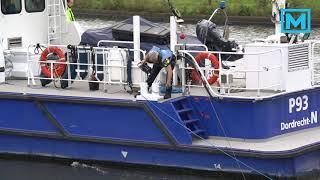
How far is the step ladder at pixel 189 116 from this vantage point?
10.8 metres

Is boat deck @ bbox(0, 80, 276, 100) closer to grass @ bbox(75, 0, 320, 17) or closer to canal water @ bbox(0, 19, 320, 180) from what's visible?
canal water @ bbox(0, 19, 320, 180)

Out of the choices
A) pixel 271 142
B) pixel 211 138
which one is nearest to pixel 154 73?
pixel 211 138

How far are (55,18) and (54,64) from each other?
1.86 meters

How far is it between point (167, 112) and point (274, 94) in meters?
1.49

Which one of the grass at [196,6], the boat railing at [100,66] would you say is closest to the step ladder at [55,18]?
the boat railing at [100,66]

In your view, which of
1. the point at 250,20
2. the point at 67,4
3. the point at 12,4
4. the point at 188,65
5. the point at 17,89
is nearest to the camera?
the point at 188,65

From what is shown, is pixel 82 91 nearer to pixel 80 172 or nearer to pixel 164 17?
pixel 80 172

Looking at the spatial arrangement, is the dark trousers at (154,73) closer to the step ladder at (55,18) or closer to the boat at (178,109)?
the boat at (178,109)

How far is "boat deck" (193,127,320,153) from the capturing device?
1041 cm

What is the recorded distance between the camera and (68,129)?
449 inches

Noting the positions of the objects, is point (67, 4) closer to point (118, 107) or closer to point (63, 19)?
point (63, 19)

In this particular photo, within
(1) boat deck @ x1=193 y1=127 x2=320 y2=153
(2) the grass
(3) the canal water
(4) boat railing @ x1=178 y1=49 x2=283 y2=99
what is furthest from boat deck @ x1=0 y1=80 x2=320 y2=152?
(2) the grass

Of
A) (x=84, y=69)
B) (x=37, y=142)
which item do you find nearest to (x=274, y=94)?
(x=84, y=69)

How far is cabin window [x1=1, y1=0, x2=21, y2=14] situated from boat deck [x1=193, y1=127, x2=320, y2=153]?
4.07 meters
